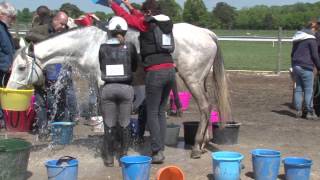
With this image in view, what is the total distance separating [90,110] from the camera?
9516 mm

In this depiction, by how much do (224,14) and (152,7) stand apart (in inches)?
2628

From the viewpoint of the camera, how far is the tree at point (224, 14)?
69331 millimetres

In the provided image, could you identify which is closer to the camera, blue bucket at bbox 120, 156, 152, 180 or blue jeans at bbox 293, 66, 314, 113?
blue bucket at bbox 120, 156, 152, 180

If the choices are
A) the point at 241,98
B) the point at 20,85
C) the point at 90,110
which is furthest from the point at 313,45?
the point at 20,85

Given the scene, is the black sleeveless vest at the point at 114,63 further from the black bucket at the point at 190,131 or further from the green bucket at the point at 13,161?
the black bucket at the point at 190,131

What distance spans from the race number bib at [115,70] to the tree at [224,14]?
6161 centimetres

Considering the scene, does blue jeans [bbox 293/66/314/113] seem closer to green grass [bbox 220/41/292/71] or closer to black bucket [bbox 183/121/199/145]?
black bucket [bbox 183/121/199/145]

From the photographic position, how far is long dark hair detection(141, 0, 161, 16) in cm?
644

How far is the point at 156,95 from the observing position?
250 inches

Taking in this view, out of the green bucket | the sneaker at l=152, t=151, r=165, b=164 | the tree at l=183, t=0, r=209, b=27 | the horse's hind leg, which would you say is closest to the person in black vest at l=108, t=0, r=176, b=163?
the sneaker at l=152, t=151, r=165, b=164

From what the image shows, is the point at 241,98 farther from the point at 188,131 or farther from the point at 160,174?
the point at 160,174

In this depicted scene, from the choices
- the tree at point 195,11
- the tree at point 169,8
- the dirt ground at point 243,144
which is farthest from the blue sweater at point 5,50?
the tree at point 195,11

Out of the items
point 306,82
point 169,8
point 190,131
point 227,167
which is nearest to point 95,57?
point 190,131

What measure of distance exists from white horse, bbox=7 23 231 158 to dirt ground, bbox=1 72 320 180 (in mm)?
486
